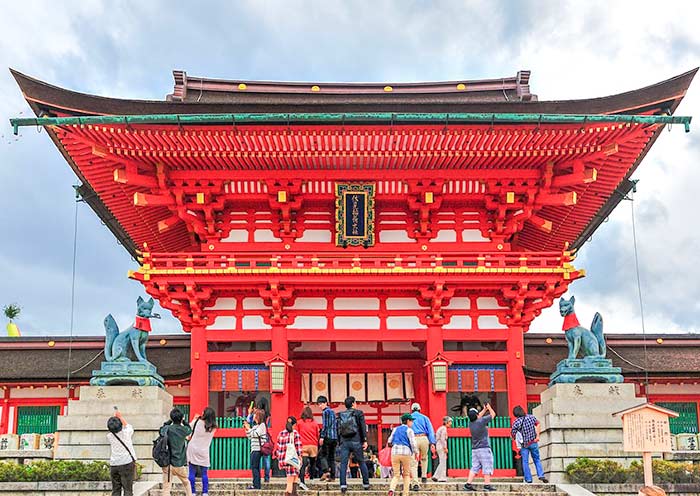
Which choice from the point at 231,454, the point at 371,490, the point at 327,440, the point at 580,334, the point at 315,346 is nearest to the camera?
the point at 371,490

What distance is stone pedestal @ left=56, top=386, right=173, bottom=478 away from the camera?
19.6m

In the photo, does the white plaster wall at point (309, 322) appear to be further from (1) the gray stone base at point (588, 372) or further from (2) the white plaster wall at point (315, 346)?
(1) the gray stone base at point (588, 372)

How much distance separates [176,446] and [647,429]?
8.41 metres

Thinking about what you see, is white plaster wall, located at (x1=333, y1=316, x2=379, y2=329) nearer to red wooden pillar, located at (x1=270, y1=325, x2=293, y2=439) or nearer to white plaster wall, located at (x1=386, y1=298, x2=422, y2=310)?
white plaster wall, located at (x1=386, y1=298, x2=422, y2=310)

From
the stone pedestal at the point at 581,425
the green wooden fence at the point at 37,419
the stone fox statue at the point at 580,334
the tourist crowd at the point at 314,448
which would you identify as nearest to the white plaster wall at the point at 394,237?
the stone fox statue at the point at 580,334

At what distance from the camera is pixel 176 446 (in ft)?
50.8

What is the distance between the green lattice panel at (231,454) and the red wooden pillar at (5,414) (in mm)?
7971

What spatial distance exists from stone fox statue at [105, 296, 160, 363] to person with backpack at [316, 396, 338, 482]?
513cm

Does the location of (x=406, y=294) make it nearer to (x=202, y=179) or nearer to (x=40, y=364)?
(x=202, y=179)

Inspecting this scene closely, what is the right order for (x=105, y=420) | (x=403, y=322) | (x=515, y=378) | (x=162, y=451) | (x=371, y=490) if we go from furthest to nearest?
(x=403, y=322) < (x=515, y=378) < (x=105, y=420) < (x=371, y=490) < (x=162, y=451)

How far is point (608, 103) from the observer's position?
22.4 metres

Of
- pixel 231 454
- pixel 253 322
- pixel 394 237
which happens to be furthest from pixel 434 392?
A: pixel 231 454

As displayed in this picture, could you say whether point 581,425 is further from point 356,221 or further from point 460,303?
point 356,221

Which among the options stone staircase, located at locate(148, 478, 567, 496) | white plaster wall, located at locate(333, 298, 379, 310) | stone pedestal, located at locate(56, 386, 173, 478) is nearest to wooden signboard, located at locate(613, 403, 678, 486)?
stone staircase, located at locate(148, 478, 567, 496)
